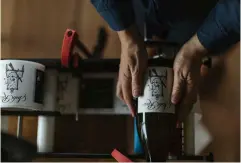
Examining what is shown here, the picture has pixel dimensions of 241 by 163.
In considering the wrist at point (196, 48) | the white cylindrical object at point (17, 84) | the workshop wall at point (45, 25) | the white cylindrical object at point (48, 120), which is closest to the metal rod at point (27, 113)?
the white cylindrical object at point (48, 120)

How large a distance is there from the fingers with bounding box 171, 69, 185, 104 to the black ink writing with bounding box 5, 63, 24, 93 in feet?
1.07

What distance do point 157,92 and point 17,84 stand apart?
30 cm

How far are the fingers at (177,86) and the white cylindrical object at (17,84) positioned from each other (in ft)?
1.01

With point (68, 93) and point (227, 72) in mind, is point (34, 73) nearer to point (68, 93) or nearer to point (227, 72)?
point (68, 93)

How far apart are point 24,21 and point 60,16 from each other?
0.13m

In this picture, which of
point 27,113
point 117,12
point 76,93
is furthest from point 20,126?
point 117,12

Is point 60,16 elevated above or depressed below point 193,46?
above

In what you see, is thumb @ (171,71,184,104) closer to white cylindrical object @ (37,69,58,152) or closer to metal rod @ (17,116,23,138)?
white cylindrical object @ (37,69,58,152)

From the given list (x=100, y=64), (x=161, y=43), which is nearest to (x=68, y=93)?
(x=100, y=64)

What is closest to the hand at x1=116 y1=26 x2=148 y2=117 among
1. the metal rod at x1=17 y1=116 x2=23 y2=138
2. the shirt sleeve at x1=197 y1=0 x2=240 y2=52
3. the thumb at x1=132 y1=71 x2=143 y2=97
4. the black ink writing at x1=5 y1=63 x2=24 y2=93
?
the thumb at x1=132 y1=71 x2=143 y2=97

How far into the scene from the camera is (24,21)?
52.2 inches

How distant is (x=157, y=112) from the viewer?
0.75m

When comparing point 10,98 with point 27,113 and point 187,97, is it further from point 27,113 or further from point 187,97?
point 187,97

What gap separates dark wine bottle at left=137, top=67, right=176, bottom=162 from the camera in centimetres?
75
